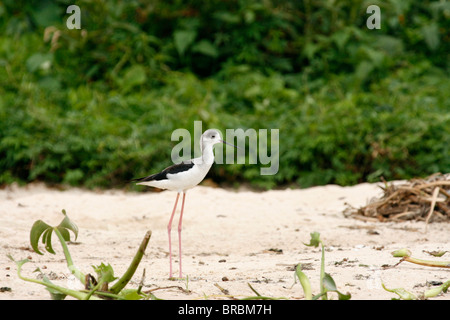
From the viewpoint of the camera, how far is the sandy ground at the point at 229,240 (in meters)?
3.13

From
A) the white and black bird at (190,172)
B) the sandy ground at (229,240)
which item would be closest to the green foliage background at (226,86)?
the sandy ground at (229,240)

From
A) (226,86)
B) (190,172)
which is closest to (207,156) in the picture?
(190,172)

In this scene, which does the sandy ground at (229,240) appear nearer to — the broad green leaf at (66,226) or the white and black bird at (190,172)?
the broad green leaf at (66,226)

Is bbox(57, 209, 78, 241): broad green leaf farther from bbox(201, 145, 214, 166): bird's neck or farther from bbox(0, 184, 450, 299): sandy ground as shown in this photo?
bbox(201, 145, 214, 166): bird's neck

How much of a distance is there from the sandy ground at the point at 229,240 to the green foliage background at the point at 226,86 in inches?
19.0

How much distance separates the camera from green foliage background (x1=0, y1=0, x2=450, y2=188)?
6.73 metres

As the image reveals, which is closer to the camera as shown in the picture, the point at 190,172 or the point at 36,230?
the point at 36,230

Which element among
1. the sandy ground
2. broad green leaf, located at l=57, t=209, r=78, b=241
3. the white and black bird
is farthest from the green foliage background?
broad green leaf, located at l=57, t=209, r=78, b=241

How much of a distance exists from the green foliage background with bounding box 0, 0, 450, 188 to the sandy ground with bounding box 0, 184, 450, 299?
483 mm

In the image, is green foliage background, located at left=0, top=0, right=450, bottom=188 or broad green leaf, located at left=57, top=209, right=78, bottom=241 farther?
green foliage background, located at left=0, top=0, right=450, bottom=188

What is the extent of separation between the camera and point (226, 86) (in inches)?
315

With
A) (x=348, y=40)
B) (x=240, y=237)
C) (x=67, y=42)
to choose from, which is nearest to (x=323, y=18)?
(x=348, y=40)

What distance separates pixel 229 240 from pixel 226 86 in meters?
3.68

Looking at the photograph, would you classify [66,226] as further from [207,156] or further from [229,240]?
[229,240]
